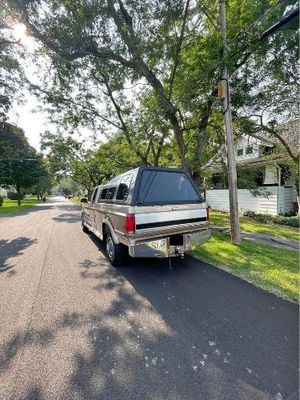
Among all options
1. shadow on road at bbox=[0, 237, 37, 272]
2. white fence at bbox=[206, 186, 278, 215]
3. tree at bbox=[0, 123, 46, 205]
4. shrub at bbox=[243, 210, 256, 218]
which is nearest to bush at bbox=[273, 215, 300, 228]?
white fence at bbox=[206, 186, 278, 215]

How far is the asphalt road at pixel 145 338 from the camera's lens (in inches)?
83.7

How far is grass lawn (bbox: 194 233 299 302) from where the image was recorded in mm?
4164

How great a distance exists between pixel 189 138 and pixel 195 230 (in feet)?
25.8

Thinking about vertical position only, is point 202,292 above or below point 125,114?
below

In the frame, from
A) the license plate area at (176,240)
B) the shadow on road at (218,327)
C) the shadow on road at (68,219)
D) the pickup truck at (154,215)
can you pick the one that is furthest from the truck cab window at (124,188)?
the shadow on road at (68,219)

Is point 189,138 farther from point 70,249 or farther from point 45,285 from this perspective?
point 45,285

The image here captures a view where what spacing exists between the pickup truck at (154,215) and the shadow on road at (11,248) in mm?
2715

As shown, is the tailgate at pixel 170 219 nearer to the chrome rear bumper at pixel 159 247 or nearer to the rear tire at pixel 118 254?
the chrome rear bumper at pixel 159 247

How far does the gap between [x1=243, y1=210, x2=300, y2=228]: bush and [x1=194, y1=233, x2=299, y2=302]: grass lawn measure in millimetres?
5889

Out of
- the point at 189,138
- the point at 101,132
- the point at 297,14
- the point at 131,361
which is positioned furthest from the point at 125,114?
the point at 131,361

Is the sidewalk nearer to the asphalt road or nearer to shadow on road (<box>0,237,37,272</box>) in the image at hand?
the asphalt road

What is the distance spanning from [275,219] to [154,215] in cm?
1080

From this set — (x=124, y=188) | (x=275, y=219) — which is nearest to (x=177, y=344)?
(x=124, y=188)

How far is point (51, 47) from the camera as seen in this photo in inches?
292
